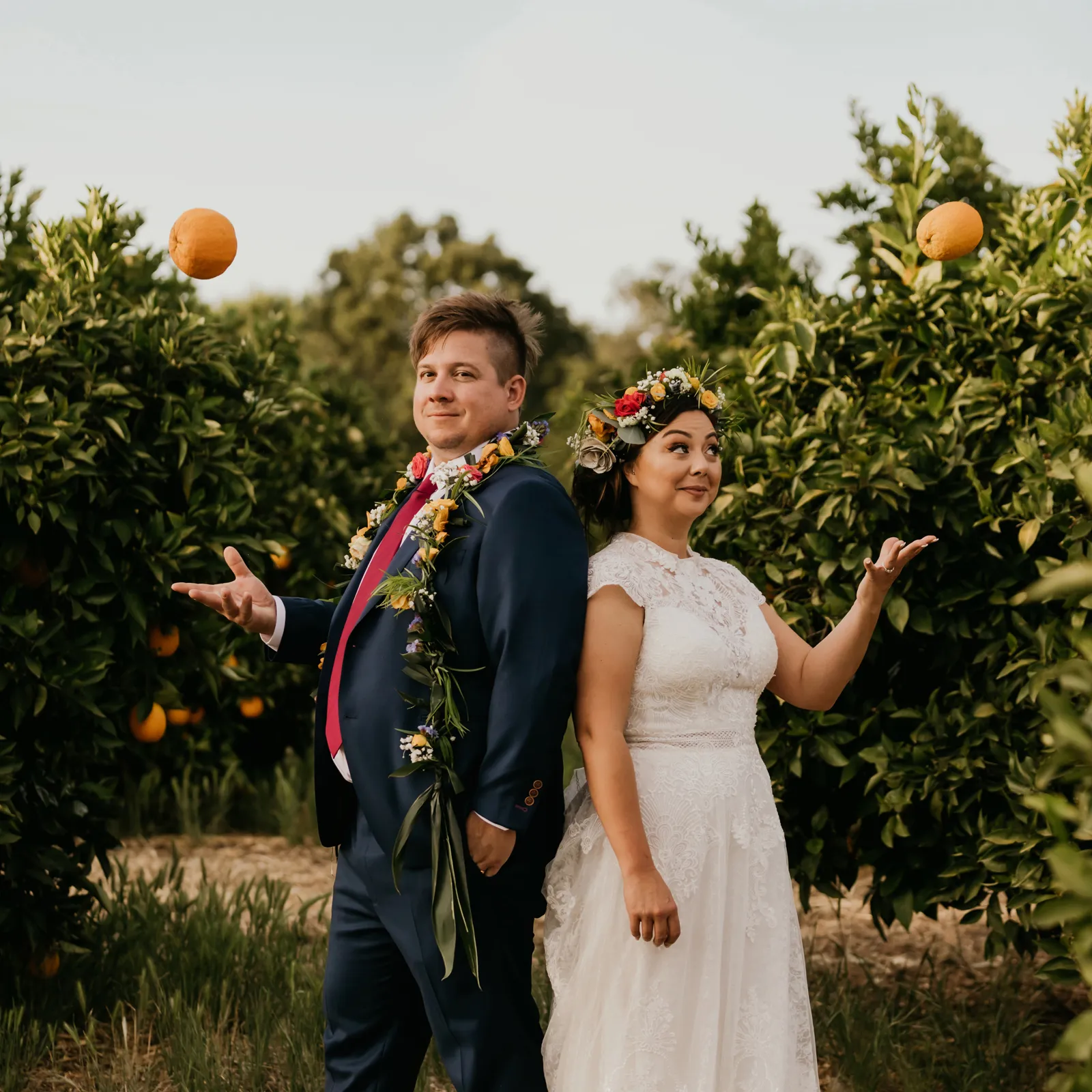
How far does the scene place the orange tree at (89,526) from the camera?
3.51m

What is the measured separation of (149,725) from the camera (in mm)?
3904

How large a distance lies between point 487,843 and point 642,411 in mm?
954

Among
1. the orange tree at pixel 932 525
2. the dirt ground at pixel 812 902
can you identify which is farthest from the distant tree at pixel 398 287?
the orange tree at pixel 932 525

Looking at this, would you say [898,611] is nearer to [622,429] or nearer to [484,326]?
[622,429]

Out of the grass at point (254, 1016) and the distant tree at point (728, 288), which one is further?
the distant tree at point (728, 288)

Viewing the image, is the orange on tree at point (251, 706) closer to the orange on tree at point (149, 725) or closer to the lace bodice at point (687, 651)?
the orange on tree at point (149, 725)

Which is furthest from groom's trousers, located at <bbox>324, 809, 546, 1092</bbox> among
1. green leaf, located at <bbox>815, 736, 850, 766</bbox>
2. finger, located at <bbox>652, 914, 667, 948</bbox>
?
green leaf, located at <bbox>815, 736, 850, 766</bbox>

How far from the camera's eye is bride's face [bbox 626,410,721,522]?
8.32 feet

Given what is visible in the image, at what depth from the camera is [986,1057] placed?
351 cm

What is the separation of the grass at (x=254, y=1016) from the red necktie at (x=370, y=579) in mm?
1349

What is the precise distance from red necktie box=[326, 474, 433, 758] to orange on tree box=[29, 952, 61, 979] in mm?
1795

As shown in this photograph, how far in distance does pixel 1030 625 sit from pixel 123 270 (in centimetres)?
360

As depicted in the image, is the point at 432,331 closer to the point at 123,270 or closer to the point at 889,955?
the point at 123,270

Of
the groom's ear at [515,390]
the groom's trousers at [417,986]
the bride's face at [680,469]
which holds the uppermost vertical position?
the groom's ear at [515,390]
